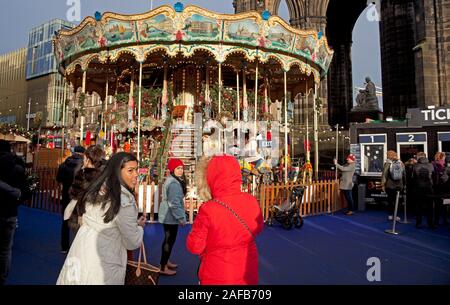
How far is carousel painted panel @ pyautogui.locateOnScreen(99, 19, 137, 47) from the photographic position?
9.48 m

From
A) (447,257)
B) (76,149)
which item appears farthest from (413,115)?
(76,149)

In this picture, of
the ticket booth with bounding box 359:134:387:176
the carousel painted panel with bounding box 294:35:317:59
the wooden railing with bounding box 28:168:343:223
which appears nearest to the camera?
the wooden railing with bounding box 28:168:343:223

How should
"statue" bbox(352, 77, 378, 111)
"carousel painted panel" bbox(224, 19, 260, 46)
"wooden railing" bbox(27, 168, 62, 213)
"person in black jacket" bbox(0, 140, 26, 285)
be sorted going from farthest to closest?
"statue" bbox(352, 77, 378, 111) < "wooden railing" bbox(27, 168, 62, 213) < "carousel painted panel" bbox(224, 19, 260, 46) < "person in black jacket" bbox(0, 140, 26, 285)

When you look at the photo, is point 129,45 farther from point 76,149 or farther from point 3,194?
point 3,194

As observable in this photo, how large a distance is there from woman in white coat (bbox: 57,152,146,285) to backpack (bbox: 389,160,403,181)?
7.27m

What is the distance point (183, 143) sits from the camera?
12.3 meters

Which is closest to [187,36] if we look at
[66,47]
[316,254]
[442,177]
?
[66,47]

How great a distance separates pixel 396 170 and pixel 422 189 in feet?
2.32

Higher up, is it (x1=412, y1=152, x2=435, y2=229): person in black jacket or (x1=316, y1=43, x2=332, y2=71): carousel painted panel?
(x1=316, y1=43, x2=332, y2=71): carousel painted panel

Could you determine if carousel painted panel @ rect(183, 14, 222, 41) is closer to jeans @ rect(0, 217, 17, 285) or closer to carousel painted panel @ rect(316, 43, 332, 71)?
carousel painted panel @ rect(316, 43, 332, 71)

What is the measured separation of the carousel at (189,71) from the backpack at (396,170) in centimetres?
340

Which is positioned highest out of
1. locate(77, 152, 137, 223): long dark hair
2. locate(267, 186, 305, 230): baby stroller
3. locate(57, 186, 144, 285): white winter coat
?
locate(77, 152, 137, 223): long dark hair

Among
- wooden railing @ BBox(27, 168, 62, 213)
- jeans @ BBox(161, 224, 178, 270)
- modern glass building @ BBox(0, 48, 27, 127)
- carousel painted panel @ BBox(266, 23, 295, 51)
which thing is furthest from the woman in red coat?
modern glass building @ BBox(0, 48, 27, 127)
